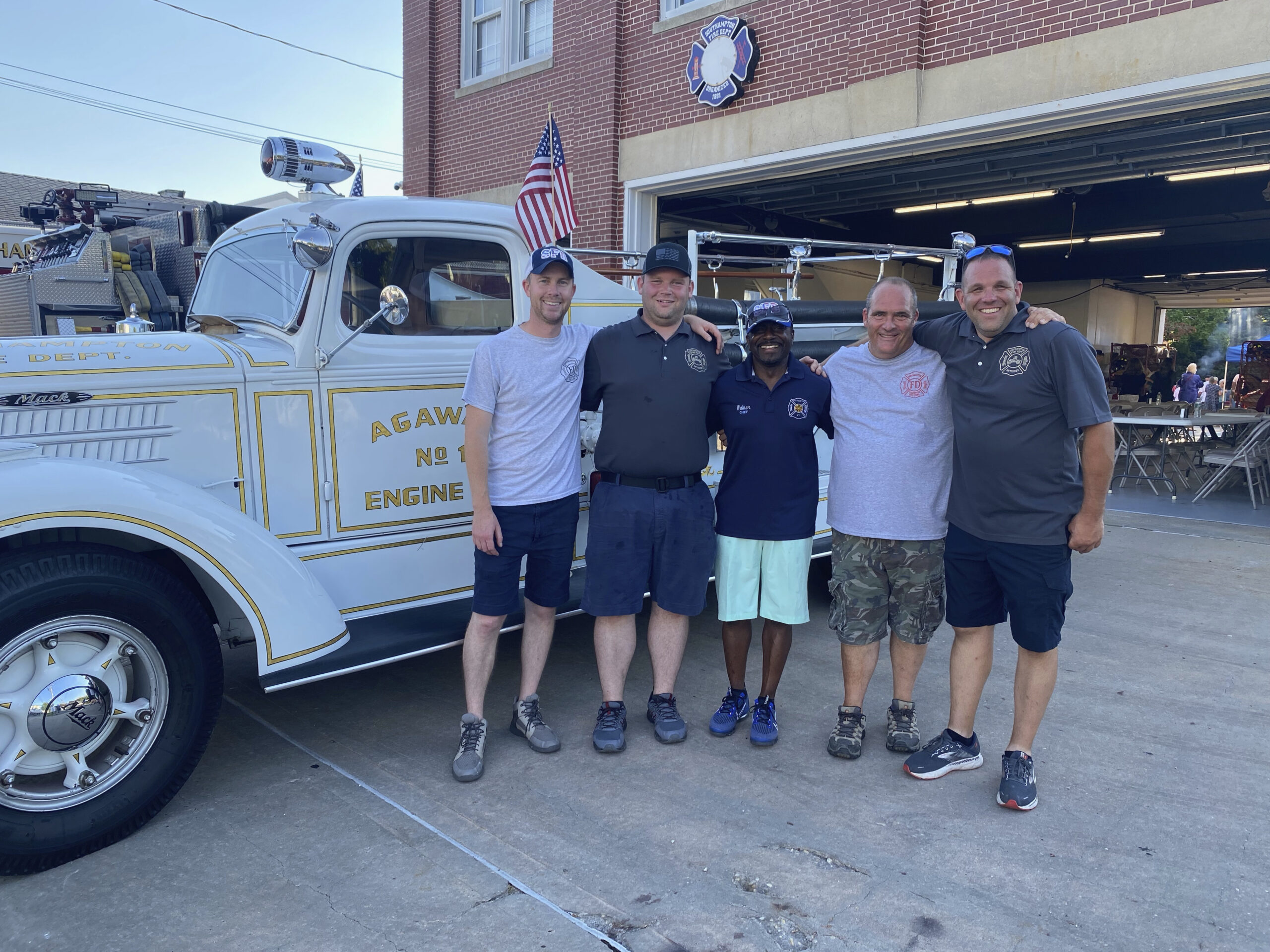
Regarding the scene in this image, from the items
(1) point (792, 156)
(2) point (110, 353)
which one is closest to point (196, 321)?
(2) point (110, 353)

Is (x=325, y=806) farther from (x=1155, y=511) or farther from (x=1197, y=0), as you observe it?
(x=1155, y=511)

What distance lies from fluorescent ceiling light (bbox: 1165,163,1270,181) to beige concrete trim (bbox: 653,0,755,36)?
Answer: 5.87 m

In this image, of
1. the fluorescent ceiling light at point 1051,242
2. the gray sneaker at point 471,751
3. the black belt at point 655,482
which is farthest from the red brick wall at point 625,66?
the fluorescent ceiling light at point 1051,242

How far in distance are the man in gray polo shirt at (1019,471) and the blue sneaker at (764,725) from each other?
1.99ft

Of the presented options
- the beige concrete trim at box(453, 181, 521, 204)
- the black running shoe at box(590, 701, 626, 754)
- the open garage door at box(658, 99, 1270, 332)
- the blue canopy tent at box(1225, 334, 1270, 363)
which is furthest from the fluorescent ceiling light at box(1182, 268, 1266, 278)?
the black running shoe at box(590, 701, 626, 754)

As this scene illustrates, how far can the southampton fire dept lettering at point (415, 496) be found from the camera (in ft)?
11.9

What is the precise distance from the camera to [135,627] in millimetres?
2879

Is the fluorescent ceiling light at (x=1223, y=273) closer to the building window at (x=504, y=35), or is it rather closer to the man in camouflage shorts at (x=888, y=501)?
the building window at (x=504, y=35)

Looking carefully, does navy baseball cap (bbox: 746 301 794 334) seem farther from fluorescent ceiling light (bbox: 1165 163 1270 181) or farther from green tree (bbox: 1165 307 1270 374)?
green tree (bbox: 1165 307 1270 374)

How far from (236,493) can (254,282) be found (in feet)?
3.48

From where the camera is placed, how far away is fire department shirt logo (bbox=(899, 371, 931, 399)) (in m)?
3.41

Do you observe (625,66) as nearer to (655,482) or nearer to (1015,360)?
(655,482)

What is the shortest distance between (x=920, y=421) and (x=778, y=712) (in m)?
1.56

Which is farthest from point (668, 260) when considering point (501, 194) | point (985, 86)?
point (501, 194)
